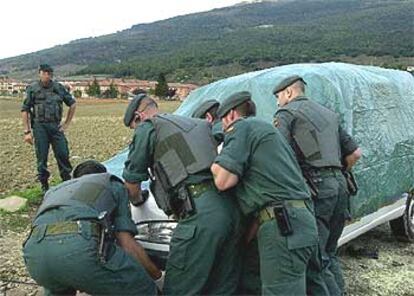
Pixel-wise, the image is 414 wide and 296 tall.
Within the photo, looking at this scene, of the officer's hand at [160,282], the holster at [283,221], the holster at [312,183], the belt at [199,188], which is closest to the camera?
the holster at [283,221]

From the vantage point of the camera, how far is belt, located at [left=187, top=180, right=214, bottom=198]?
3186mm

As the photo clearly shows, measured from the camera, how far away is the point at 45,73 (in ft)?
24.2

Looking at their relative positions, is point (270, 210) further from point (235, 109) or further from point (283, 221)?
point (235, 109)

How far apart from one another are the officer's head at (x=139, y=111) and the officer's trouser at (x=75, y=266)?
852mm

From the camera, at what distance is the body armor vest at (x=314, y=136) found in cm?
383

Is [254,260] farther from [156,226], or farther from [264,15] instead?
[264,15]

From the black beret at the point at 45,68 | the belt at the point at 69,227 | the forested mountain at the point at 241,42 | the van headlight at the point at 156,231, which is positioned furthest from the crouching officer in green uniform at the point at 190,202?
the forested mountain at the point at 241,42

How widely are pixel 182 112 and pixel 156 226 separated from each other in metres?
1.76

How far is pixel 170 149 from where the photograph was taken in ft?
10.7

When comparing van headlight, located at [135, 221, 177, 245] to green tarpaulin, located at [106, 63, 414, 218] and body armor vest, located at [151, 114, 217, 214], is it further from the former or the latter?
green tarpaulin, located at [106, 63, 414, 218]

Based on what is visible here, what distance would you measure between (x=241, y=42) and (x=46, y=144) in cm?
9844

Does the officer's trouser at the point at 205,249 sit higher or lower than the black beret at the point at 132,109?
lower

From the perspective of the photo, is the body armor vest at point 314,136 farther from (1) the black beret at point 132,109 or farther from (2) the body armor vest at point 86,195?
(2) the body armor vest at point 86,195

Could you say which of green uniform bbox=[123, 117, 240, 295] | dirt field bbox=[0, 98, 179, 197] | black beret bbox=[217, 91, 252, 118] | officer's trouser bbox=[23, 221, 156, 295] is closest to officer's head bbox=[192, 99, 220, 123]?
black beret bbox=[217, 91, 252, 118]
